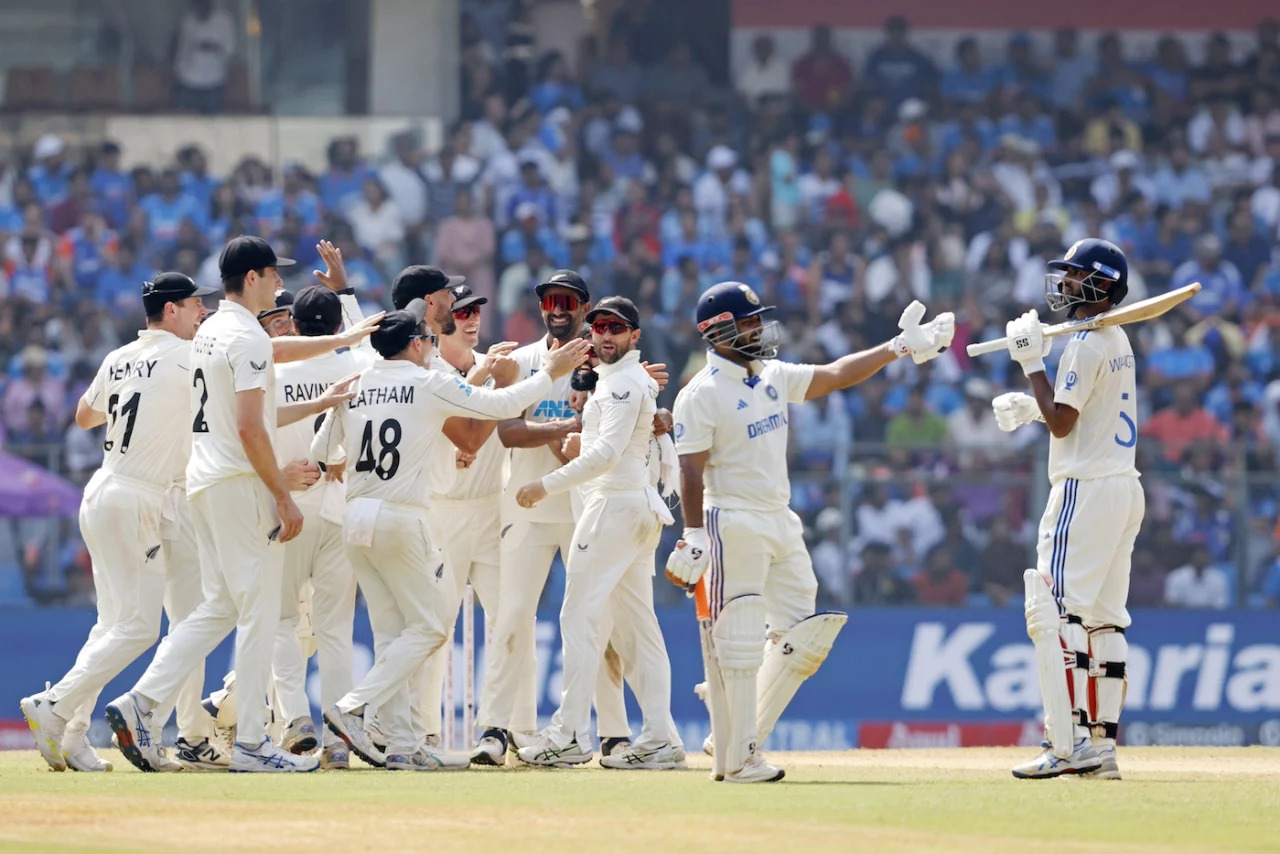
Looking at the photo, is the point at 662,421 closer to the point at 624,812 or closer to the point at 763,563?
the point at 763,563

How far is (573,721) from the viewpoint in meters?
9.92

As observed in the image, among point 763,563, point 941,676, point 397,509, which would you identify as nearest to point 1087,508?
point 763,563

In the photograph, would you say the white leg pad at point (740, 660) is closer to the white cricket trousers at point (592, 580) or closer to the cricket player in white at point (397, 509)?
the white cricket trousers at point (592, 580)

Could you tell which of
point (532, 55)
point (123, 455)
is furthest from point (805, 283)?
point (123, 455)

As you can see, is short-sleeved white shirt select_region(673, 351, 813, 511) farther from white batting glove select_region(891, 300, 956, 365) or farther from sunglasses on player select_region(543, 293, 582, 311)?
sunglasses on player select_region(543, 293, 582, 311)

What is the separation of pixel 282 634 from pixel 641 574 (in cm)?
188

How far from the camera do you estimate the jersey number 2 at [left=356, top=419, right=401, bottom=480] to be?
9.55 metres

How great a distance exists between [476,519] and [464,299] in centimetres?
118

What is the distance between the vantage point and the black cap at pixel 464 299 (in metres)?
10.5

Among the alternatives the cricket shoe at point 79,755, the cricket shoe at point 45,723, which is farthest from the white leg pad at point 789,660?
the cricket shoe at point 45,723

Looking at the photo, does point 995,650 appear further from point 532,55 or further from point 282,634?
point 532,55

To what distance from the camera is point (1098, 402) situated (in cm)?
921

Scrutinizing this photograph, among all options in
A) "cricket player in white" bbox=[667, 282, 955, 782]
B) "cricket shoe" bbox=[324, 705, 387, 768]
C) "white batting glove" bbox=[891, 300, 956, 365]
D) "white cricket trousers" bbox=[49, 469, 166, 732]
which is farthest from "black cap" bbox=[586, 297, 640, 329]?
"white cricket trousers" bbox=[49, 469, 166, 732]

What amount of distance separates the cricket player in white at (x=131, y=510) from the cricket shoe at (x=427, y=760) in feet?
3.67
